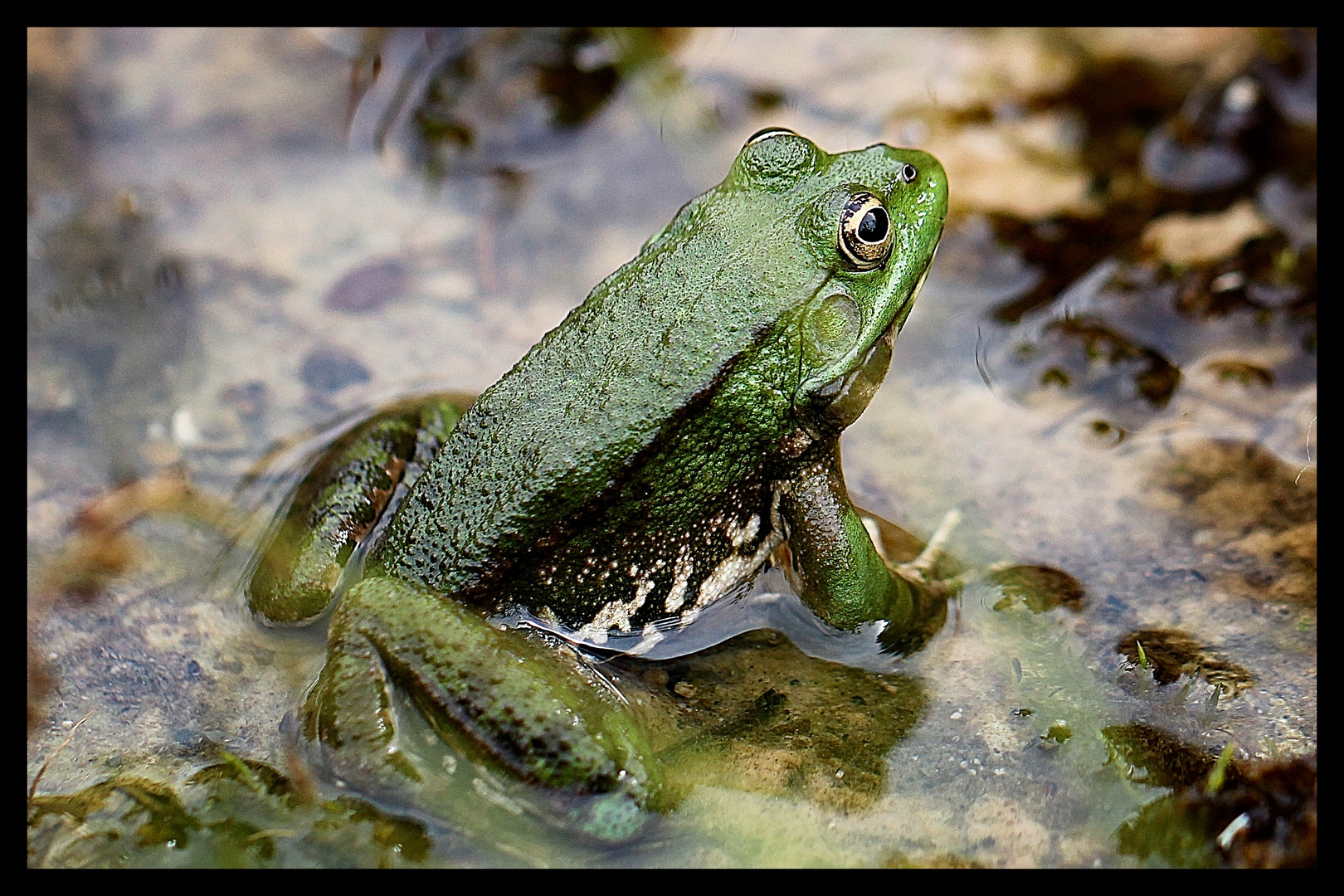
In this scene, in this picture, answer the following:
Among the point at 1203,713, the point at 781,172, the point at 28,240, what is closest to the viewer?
the point at 1203,713

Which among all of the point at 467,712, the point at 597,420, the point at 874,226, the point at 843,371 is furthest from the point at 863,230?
the point at 467,712

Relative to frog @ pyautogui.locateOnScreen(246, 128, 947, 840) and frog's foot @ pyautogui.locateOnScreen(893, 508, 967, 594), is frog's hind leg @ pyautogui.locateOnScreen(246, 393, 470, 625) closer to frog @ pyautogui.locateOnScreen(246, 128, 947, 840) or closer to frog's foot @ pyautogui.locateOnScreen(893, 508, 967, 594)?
frog @ pyautogui.locateOnScreen(246, 128, 947, 840)

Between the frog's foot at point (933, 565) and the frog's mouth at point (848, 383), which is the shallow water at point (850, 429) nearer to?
the frog's foot at point (933, 565)

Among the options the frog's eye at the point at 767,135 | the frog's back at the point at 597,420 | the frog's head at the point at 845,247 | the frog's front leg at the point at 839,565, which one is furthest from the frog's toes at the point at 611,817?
the frog's eye at the point at 767,135
